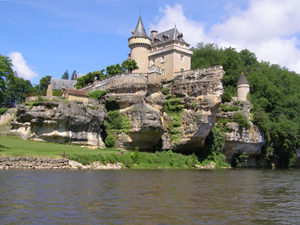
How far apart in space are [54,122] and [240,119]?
2779 cm

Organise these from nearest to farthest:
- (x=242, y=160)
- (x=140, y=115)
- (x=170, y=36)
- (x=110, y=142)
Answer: (x=140, y=115) < (x=110, y=142) < (x=242, y=160) < (x=170, y=36)

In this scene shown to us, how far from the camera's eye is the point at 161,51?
56719mm

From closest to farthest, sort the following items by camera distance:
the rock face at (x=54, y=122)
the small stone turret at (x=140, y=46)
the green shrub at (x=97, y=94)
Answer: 1. the rock face at (x=54, y=122)
2. the green shrub at (x=97, y=94)
3. the small stone turret at (x=140, y=46)

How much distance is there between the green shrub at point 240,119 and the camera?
51562 mm

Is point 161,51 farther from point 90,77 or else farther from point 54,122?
point 54,122

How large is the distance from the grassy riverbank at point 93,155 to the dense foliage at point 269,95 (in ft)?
48.6

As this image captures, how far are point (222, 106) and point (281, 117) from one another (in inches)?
541

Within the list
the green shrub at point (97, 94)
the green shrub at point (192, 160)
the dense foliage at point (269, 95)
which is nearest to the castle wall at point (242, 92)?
the dense foliage at point (269, 95)

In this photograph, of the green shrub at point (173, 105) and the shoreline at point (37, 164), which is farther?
the green shrub at point (173, 105)

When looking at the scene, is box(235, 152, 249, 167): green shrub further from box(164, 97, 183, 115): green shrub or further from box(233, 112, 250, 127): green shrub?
box(164, 97, 183, 115): green shrub

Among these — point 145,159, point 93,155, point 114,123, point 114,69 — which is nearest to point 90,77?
point 114,69

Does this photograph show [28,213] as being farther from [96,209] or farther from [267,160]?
[267,160]

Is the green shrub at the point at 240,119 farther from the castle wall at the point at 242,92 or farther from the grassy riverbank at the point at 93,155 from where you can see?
the grassy riverbank at the point at 93,155

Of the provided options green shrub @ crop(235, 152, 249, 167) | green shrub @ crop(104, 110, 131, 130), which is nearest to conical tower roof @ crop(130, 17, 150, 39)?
green shrub @ crop(104, 110, 131, 130)
